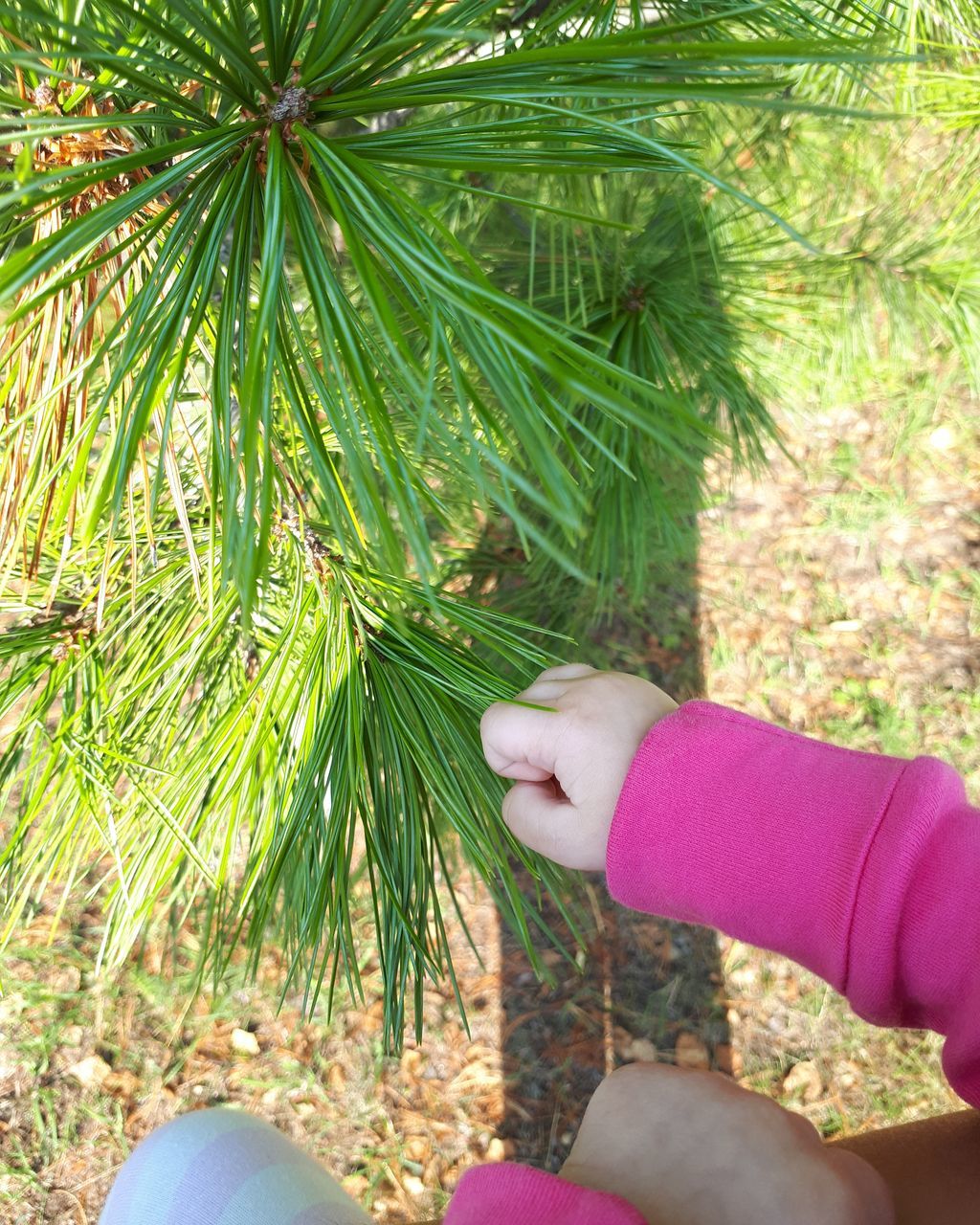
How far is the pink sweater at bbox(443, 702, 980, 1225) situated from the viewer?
0.40 m

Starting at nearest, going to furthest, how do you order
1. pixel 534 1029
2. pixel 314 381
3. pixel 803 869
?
pixel 314 381 < pixel 803 869 < pixel 534 1029

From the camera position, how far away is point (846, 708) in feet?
4.09

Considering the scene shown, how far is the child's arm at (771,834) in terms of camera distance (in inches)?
16.0

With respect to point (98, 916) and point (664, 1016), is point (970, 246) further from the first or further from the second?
point (98, 916)

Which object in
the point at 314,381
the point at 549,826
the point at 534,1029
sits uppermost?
the point at 314,381

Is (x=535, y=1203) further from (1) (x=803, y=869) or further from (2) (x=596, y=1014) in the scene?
(2) (x=596, y=1014)

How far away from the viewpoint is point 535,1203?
0.39m

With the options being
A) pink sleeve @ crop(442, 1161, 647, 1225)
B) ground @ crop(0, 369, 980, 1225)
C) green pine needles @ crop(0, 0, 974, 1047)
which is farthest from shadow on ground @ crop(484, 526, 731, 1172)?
pink sleeve @ crop(442, 1161, 647, 1225)

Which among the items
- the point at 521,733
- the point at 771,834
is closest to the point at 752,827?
the point at 771,834

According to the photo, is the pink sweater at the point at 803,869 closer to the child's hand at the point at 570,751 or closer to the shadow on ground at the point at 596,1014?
the child's hand at the point at 570,751

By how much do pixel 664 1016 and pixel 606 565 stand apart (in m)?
0.56

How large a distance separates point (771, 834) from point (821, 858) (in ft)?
0.08

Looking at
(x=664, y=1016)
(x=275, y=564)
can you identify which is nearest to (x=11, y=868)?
(x=275, y=564)

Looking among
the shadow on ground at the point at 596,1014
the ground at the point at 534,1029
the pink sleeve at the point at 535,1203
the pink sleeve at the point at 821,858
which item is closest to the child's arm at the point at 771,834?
the pink sleeve at the point at 821,858
